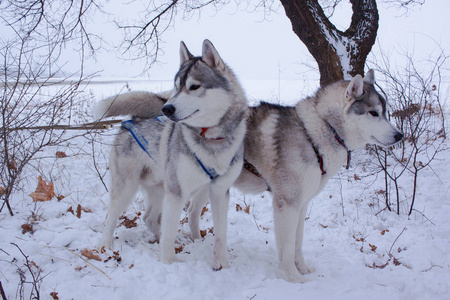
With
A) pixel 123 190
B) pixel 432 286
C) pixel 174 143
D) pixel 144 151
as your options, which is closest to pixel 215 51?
pixel 174 143

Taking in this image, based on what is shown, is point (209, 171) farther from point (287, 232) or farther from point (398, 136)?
point (398, 136)

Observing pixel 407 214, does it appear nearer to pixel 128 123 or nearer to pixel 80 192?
pixel 128 123

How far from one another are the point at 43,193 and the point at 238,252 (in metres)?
2.61

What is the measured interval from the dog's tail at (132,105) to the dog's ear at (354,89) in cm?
187

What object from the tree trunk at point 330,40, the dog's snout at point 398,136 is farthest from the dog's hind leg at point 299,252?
the tree trunk at point 330,40

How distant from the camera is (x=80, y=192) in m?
4.44

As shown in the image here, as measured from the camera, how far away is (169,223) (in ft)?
8.99

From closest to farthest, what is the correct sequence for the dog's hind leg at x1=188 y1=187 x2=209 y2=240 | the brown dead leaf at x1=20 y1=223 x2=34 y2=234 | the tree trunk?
the brown dead leaf at x1=20 y1=223 x2=34 y2=234, the dog's hind leg at x1=188 y1=187 x2=209 y2=240, the tree trunk

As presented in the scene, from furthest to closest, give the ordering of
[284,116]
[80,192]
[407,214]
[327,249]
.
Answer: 1. [80,192]
2. [407,214]
3. [327,249]
4. [284,116]

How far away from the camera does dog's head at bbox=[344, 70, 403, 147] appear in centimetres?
275

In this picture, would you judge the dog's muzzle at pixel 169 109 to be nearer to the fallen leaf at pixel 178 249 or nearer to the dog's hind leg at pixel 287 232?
the dog's hind leg at pixel 287 232

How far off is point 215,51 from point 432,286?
2.66 metres

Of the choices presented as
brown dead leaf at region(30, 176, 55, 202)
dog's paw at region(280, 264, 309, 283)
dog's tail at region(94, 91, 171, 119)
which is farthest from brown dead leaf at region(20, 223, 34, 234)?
dog's paw at region(280, 264, 309, 283)

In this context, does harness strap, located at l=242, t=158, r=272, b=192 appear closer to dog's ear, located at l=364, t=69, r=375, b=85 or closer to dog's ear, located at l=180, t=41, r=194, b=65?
dog's ear, located at l=180, t=41, r=194, b=65
